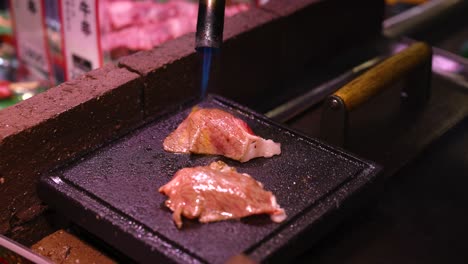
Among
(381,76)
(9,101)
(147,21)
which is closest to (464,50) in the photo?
(381,76)

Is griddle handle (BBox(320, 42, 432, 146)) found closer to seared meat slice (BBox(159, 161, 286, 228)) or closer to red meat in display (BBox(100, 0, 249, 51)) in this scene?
seared meat slice (BBox(159, 161, 286, 228))

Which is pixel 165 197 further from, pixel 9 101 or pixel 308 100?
pixel 9 101

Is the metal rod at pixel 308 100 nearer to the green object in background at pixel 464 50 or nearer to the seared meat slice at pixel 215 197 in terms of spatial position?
the green object in background at pixel 464 50

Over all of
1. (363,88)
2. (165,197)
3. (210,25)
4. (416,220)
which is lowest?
(416,220)

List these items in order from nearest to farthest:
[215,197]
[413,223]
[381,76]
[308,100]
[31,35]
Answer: [215,197], [413,223], [381,76], [308,100], [31,35]

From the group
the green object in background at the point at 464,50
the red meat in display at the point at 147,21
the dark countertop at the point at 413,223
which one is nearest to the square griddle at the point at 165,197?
the dark countertop at the point at 413,223

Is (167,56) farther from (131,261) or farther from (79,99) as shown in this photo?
(131,261)
